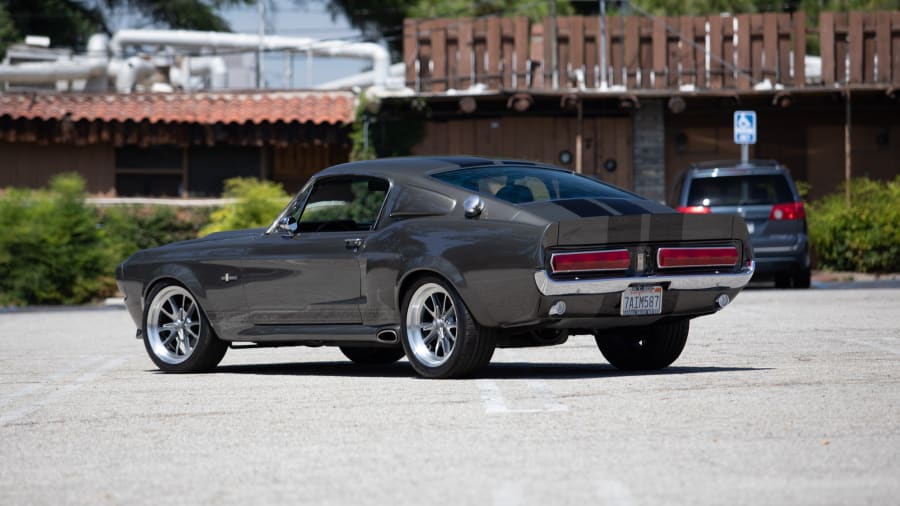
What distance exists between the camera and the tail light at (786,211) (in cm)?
2288

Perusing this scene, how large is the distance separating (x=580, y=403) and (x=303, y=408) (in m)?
1.56

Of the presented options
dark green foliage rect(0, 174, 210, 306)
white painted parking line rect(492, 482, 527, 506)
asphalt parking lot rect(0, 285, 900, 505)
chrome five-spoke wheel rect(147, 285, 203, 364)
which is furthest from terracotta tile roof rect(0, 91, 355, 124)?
white painted parking line rect(492, 482, 527, 506)

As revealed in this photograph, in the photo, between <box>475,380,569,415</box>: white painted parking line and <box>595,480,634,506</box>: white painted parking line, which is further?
<box>475,380,569,415</box>: white painted parking line

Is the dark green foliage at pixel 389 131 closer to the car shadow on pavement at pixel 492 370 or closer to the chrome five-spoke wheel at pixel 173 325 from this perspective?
the car shadow on pavement at pixel 492 370

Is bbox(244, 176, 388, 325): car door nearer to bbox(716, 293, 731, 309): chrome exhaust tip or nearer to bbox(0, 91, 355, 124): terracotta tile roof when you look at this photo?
bbox(716, 293, 731, 309): chrome exhaust tip

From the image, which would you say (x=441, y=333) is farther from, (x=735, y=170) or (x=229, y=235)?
(x=735, y=170)

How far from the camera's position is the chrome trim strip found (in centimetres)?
948

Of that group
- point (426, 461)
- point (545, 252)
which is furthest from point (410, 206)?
point (426, 461)

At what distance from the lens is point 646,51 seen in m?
33.1

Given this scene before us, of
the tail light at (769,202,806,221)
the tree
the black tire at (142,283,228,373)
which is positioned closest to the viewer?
the black tire at (142,283,228,373)

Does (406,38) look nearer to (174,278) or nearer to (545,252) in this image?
(174,278)

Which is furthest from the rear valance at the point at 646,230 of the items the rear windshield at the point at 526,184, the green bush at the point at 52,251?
the green bush at the point at 52,251

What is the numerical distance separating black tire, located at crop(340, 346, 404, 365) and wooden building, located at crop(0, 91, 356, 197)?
21412 millimetres

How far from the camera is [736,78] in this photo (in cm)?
3281
